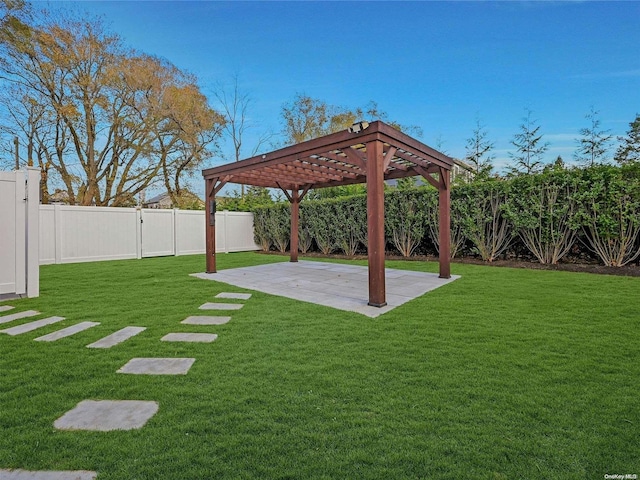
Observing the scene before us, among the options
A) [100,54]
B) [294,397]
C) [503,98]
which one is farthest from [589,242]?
[100,54]

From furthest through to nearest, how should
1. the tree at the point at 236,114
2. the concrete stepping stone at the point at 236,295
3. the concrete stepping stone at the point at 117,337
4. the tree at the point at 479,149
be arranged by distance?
1. the tree at the point at 236,114
2. the tree at the point at 479,149
3. the concrete stepping stone at the point at 236,295
4. the concrete stepping stone at the point at 117,337

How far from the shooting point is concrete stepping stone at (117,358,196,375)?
93.2 inches

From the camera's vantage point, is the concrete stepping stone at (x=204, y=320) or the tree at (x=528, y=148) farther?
the tree at (x=528, y=148)

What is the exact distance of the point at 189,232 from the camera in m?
12.2

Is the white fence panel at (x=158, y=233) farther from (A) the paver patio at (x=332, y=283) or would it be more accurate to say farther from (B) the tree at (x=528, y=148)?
(B) the tree at (x=528, y=148)

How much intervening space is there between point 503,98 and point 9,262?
11.8 meters

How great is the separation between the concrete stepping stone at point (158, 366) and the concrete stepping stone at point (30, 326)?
169 cm

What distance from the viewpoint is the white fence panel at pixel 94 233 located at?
9.34m

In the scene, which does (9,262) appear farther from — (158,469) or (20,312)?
(158,469)

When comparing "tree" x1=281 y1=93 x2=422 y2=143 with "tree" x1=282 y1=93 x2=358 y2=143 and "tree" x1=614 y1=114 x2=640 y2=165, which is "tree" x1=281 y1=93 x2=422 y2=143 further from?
"tree" x1=614 y1=114 x2=640 y2=165

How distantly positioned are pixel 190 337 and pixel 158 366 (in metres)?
0.64

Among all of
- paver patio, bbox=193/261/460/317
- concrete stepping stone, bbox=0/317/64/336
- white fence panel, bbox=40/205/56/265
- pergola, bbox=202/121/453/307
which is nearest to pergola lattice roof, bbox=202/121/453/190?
pergola, bbox=202/121/453/307

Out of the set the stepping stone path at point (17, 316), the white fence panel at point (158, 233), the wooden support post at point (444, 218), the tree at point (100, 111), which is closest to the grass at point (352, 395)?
the stepping stone path at point (17, 316)

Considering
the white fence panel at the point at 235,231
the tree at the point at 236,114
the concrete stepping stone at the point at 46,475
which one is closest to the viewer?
the concrete stepping stone at the point at 46,475
